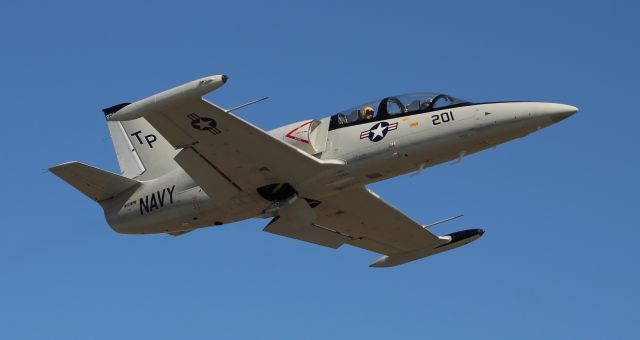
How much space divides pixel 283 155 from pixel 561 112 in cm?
725

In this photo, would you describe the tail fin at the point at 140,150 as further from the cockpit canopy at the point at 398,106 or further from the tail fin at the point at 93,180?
the cockpit canopy at the point at 398,106

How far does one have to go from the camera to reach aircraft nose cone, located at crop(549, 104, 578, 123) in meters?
29.2

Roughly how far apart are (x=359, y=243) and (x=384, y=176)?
6411mm

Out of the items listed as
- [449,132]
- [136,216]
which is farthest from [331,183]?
[136,216]

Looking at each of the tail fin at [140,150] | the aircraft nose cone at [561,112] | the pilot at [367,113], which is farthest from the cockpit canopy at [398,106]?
the tail fin at [140,150]

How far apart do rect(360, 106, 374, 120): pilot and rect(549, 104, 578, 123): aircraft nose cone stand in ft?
15.5

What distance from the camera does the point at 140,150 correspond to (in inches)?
1407

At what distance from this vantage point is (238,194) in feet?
102

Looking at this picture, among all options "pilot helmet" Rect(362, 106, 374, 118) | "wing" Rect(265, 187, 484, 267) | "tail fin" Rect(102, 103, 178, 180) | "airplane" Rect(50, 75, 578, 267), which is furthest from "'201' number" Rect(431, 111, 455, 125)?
"tail fin" Rect(102, 103, 178, 180)

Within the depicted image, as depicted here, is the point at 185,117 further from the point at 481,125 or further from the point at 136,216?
the point at 481,125

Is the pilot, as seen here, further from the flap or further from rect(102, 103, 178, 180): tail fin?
rect(102, 103, 178, 180): tail fin

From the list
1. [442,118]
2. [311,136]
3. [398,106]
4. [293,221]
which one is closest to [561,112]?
[442,118]

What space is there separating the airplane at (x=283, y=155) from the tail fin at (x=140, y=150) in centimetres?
134

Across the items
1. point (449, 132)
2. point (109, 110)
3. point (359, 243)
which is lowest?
point (359, 243)
